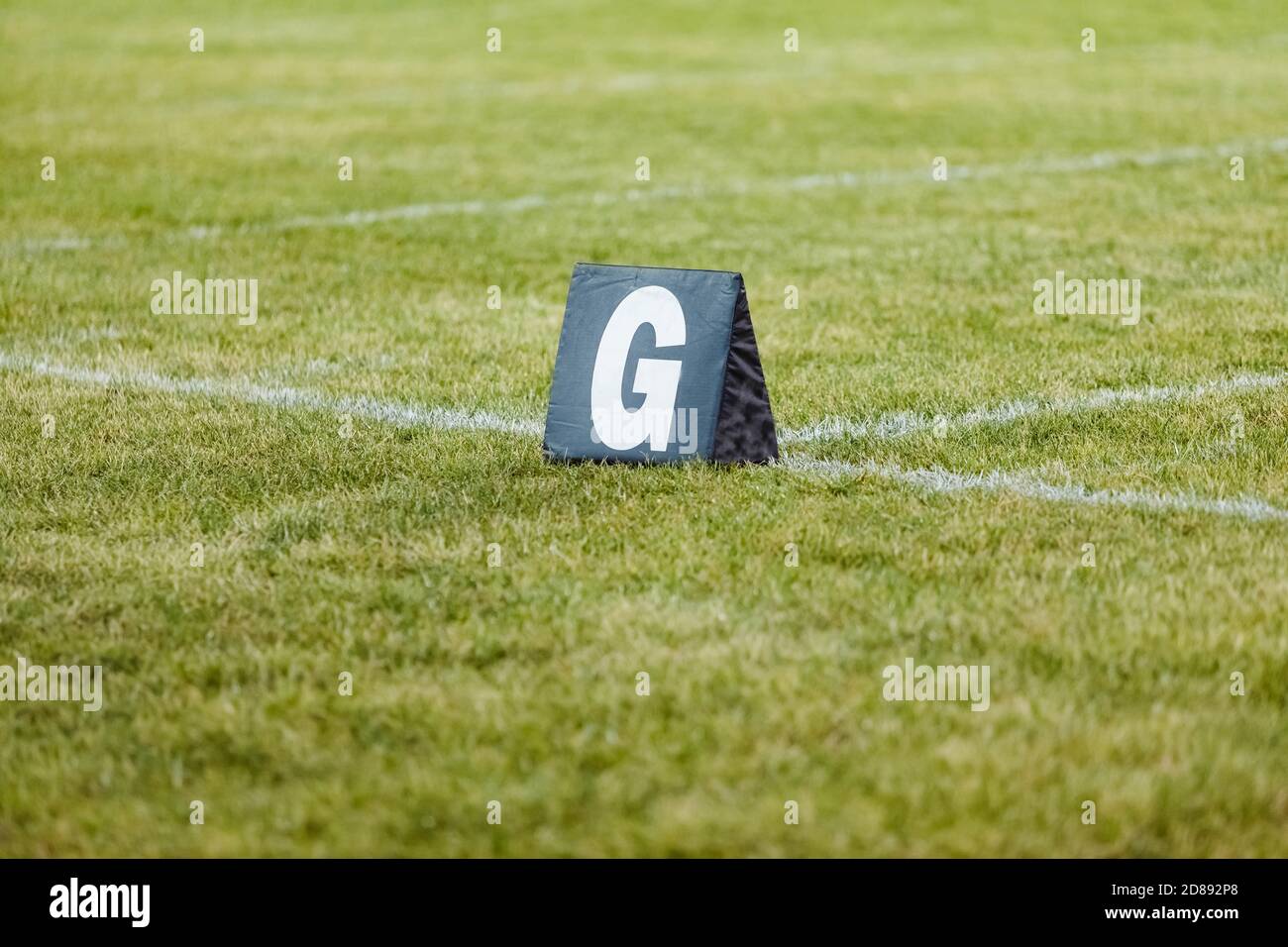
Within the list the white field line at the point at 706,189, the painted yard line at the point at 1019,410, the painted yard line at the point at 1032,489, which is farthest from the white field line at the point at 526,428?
the white field line at the point at 706,189

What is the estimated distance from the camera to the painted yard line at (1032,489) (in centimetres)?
445

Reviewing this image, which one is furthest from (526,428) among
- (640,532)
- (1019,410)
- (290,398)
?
(1019,410)

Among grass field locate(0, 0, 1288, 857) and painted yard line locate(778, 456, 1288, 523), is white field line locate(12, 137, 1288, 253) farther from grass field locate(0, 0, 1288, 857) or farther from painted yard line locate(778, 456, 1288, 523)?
painted yard line locate(778, 456, 1288, 523)

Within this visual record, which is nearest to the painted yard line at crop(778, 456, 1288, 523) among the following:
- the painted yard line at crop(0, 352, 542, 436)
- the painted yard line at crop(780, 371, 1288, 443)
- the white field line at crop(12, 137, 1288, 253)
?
the painted yard line at crop(780, 371, 1288, 443)

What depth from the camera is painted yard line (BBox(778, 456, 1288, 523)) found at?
4.45 m

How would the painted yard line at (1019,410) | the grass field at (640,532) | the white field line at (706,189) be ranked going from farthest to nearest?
1. the white field line at (706,189)
2. the painted yard line at (1019,410)
3. the grass field at (640,532)

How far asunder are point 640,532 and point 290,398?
6.63ft

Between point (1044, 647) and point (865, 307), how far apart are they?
389 cm

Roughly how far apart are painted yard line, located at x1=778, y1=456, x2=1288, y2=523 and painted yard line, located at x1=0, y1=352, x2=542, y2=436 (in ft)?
3.45

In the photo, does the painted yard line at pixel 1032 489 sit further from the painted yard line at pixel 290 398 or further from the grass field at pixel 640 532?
the painted yard line at pixel 290 398

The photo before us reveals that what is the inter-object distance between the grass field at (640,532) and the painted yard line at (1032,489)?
2 centimetres

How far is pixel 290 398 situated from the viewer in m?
5.88

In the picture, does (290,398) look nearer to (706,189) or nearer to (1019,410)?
(1019,410)

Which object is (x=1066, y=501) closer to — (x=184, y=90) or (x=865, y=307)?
(x=865, y=307)
